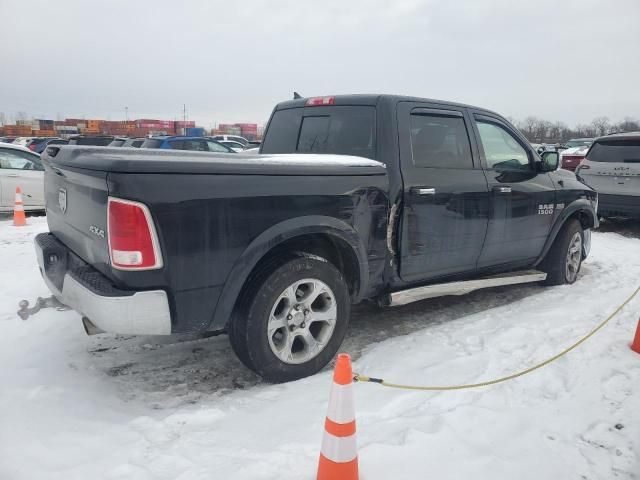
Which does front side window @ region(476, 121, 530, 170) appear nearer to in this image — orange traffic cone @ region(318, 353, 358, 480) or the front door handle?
the front door handle

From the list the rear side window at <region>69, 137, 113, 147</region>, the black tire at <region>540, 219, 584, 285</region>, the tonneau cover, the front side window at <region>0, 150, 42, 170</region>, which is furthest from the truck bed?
the rear side window at <region>69, 137, 113, 147</region>

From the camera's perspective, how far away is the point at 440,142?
13.4ft

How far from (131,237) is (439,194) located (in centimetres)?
235

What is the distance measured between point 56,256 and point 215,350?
1287 millimetres

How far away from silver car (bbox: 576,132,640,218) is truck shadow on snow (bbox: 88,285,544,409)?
548 centimetres

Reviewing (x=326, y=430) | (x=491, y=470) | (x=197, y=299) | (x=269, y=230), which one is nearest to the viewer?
(x=326, y=430)

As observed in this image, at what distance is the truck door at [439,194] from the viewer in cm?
374

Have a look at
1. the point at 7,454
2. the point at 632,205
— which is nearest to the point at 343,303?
the point at 7,454

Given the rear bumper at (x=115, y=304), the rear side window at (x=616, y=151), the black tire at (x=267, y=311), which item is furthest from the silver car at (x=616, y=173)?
the rear bumper at (x=115, y=304)

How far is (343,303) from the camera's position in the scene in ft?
11.0

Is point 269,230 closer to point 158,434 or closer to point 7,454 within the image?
point 158,434

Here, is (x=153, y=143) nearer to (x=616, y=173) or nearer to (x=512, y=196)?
(x=616, y=173)

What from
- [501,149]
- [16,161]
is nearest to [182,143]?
[16,161]

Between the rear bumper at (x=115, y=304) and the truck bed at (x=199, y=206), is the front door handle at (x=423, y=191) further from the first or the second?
the rear bumper at (x=115, y=304)
